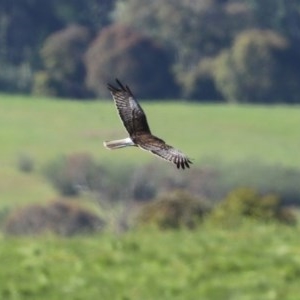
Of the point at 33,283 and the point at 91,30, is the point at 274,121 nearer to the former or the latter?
the point at 91,30

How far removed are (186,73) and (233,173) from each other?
123 cm

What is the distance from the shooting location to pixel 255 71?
4.77 meters

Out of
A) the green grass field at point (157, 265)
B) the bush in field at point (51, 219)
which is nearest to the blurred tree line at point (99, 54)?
the green grass field at point (157, 265)

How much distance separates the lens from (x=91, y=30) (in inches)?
141

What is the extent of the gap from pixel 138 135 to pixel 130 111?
5cm

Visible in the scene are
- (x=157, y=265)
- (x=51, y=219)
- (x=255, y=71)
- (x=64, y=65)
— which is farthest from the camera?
(x=51, y=219)

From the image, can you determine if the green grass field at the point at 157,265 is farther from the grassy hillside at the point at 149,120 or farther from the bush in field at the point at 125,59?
the grassy hillside at the point at 149,120

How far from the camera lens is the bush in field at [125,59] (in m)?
3.48

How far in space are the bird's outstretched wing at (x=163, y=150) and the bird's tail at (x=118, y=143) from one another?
0.03m

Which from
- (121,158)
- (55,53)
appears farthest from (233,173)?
(55,53)

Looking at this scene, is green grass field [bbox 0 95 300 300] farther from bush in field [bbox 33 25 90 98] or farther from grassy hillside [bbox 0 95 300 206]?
bush in field [bbox 33 25 90 98]

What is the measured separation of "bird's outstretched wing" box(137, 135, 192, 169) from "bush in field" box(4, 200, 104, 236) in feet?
86.0

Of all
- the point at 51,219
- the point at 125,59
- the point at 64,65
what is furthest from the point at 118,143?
the point at 51,219

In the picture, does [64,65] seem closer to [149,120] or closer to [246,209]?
[149,120]
